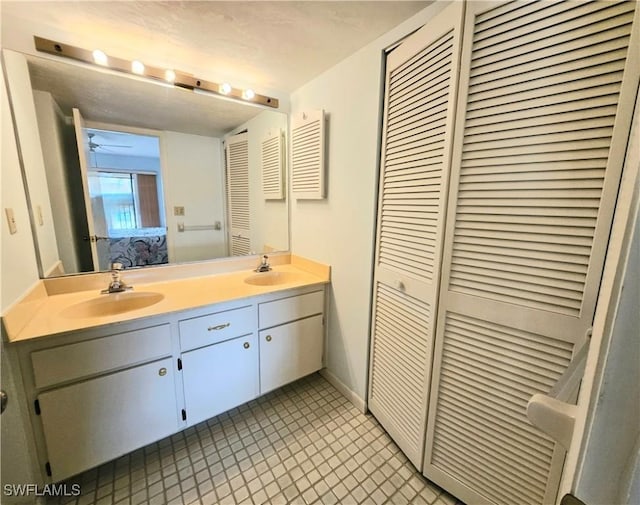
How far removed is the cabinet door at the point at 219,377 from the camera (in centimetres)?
145

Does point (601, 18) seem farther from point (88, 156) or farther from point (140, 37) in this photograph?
point (88, 156)

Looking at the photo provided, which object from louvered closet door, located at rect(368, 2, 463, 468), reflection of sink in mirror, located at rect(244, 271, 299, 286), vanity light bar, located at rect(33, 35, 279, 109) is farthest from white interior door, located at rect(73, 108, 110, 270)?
louvered closet door, located at rect(368, 2, 463, 468)

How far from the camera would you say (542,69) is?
860 millimetres

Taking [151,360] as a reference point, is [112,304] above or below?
above

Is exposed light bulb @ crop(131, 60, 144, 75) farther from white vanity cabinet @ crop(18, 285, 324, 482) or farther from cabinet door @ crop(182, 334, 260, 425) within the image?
cabinet door @ crop(182, 334, 260, 425)

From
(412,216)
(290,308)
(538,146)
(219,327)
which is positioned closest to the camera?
(538,146)

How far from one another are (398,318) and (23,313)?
5.52 feet

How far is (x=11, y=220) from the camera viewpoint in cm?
111

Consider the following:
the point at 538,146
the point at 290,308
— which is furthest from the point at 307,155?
the point at 538,146

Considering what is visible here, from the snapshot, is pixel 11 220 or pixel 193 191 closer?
pixel 11 220

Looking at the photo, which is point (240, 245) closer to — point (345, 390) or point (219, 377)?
point (219, 377)

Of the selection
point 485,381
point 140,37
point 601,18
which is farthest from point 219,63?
point 485,381

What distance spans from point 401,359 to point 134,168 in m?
1.94

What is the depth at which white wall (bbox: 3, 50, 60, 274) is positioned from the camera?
1.24m
